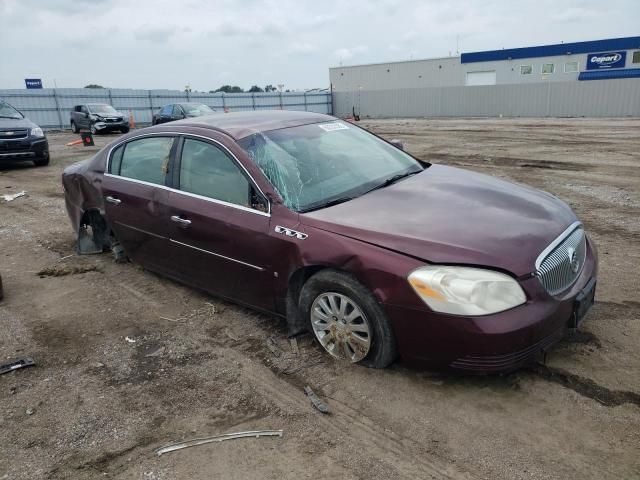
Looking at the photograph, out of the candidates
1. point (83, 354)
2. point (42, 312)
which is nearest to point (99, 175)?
point (42, 312)

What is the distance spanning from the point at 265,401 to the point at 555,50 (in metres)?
45.7

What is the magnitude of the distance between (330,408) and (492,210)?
5.23 feet

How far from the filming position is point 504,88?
1271 inches

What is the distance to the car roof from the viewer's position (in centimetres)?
394

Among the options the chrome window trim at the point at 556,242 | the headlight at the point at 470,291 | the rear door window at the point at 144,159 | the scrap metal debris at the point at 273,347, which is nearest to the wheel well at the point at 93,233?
the rear door window at the point at 144,159

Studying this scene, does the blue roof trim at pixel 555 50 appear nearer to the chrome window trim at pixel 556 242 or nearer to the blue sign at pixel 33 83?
the blue sign at pixel 33 83

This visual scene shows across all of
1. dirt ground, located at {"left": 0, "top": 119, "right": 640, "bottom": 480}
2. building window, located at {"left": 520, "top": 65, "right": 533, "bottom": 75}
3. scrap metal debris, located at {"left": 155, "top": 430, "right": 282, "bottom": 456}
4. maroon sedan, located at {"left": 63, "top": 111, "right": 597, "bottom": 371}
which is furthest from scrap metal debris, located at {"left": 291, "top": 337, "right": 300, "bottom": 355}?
building window, located at {"left": 520, "top": 65, "right": 533, "bottom": 75}

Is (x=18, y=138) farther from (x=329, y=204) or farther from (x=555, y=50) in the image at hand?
(x=555, y=50)

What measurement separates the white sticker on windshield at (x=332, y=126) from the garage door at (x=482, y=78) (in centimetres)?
4460

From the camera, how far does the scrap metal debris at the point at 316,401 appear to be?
2.86 metres

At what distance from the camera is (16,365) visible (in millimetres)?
3498

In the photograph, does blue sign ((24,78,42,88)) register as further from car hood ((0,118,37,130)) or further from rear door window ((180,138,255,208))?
rear door window ((180,138,255,208))

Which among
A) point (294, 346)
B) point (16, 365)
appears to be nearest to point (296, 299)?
point (294, 346)

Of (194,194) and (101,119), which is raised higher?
(101,119)
